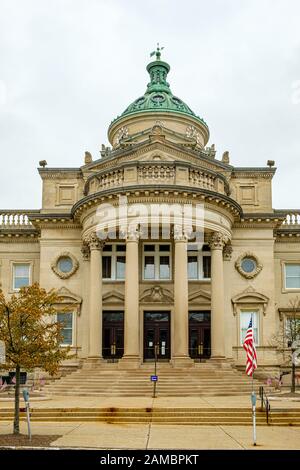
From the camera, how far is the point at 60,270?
41.0m

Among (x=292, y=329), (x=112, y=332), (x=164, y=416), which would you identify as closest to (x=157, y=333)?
(x=112, y=332)

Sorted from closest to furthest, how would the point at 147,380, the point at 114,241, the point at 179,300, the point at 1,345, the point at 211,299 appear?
the point at 1,345 < the point at 147,380 < the point at 179,300 < the point at 211,299 < the point at 114,241

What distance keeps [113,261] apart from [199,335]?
→ 6.99 metres

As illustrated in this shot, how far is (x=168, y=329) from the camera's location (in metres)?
39.8

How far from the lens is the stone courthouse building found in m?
36.0

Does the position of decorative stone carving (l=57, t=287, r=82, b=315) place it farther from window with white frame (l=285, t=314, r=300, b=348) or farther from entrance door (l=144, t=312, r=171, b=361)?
window with white frame (l=285, t=314, r=300, b=348)

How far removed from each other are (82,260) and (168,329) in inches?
271

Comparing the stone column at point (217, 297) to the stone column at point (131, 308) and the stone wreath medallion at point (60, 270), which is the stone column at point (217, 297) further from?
the stone wreath medallion at point (60, 270)

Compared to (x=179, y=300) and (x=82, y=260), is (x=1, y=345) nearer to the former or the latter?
(x=179, y=300)

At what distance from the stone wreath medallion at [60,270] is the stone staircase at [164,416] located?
58.7ft

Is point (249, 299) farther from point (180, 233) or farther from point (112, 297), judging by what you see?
point (112, 297)

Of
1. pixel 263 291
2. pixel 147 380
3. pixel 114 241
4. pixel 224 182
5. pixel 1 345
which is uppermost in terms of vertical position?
pixel 224 182
